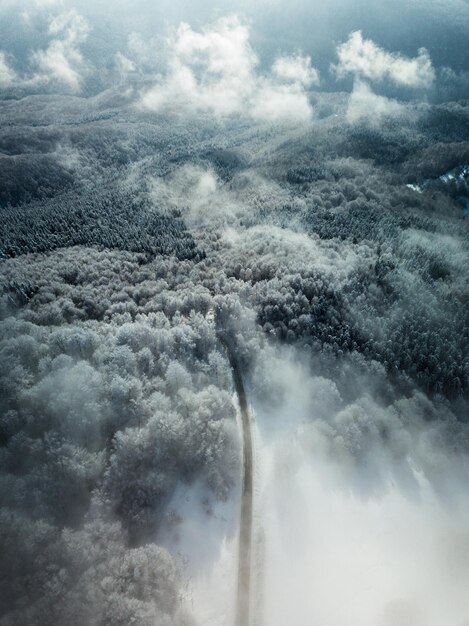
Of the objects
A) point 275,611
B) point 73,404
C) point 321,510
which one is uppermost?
point 73,404

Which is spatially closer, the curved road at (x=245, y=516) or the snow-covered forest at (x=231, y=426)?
the curved road at (x=245, y=516)

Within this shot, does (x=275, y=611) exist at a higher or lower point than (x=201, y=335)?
lower

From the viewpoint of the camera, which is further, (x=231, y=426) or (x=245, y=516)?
(x=231, y=426)

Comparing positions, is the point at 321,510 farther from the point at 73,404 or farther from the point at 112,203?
the point at 112,203

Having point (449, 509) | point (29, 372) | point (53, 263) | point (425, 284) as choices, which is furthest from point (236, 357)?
point (53, 263)

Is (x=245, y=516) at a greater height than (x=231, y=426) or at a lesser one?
lesser

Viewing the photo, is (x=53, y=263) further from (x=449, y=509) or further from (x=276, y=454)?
(x=449, y=509)

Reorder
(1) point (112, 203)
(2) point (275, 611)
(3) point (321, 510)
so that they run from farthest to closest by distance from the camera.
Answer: (1) point (112, 203), (3) point (321, 510), (2) point (275, 611)

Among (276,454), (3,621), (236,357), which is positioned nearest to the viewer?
(3,621)

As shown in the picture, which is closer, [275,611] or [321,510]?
[275,611]

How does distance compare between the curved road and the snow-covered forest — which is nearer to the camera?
the curved road
